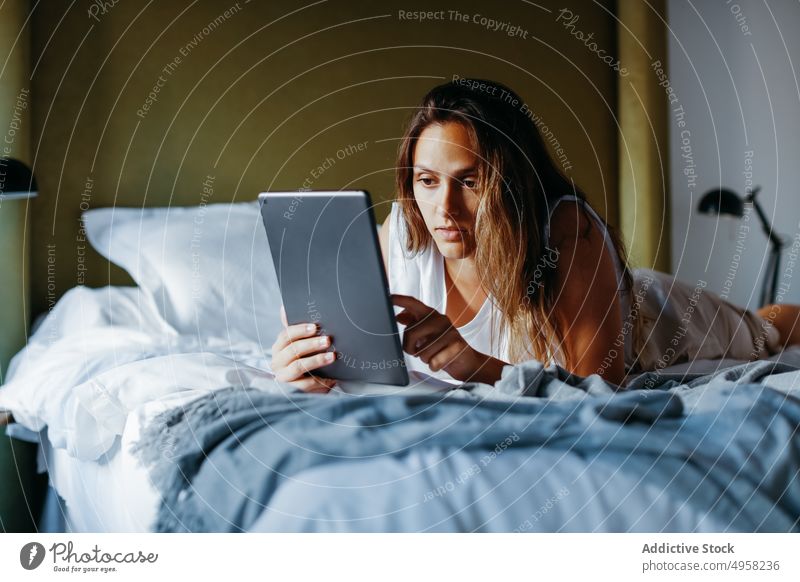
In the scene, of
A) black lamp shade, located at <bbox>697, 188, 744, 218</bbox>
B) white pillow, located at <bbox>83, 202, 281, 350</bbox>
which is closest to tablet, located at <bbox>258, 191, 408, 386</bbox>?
white pillow, located at <bbox>83, 202, 281, 350</bbox>

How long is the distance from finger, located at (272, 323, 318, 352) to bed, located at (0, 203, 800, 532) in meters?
0.04

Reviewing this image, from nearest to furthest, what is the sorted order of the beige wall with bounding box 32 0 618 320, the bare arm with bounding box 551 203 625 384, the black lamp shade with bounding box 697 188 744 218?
1. the bare arm with bounding box 551 203 625 384
2. the beige wall with bounding box 32 0 618 320
3. the black lamp shade with bounding box 697 188 744 218

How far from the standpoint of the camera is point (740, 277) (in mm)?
1904

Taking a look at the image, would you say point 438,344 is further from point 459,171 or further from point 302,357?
point 459,171

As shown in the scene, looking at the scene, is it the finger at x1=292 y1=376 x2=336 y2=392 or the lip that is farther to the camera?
the lip

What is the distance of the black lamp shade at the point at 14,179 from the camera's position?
1.19 metres

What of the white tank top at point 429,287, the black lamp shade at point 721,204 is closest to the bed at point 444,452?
the white tank top at point 429,287

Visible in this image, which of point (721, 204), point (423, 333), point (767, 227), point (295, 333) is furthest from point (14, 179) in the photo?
point (767, 227)

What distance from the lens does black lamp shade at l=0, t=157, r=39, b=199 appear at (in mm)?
1187

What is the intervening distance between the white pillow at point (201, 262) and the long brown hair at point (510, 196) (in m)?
0.37

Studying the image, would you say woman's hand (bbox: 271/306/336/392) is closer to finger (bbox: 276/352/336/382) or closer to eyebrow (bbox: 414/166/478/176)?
finger (bbox: 276/352/336/382)

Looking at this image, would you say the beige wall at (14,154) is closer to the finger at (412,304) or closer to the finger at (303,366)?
the finger at (303,366)

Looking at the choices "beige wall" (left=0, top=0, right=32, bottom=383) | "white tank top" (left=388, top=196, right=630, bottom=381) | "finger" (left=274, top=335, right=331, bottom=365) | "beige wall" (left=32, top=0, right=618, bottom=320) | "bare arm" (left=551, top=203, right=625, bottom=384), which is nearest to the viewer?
"finger" (left=274, top=335, right=331, bottom=365)
